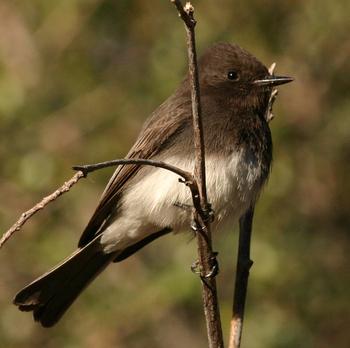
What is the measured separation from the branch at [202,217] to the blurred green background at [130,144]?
187cm

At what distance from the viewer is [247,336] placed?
543 centimetres

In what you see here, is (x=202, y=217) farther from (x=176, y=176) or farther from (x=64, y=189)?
(x=176, y=176)

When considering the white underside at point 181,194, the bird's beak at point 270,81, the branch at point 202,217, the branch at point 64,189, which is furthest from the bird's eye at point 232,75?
the branch at point 64,189

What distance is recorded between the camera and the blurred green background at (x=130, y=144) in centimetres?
567

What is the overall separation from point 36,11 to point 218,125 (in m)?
2.19

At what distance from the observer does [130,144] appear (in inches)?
243

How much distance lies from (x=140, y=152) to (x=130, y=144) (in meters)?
1.28

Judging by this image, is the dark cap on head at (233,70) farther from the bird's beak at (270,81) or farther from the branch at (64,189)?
the branch at (64,189)

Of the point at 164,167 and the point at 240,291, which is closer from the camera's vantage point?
the point at 164,167

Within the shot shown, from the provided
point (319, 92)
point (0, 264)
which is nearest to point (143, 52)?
point (319, 92)

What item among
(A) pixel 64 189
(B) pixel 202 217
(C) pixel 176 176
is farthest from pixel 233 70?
(A) pixel 64 189

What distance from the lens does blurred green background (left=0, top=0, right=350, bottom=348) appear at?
5668 mm

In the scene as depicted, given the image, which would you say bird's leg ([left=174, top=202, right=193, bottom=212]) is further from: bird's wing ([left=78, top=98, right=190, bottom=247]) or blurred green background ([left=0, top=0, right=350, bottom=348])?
blurred green background ([left=0, top=0, right=350, bottom=348])

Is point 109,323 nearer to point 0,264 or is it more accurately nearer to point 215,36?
point 0,264
